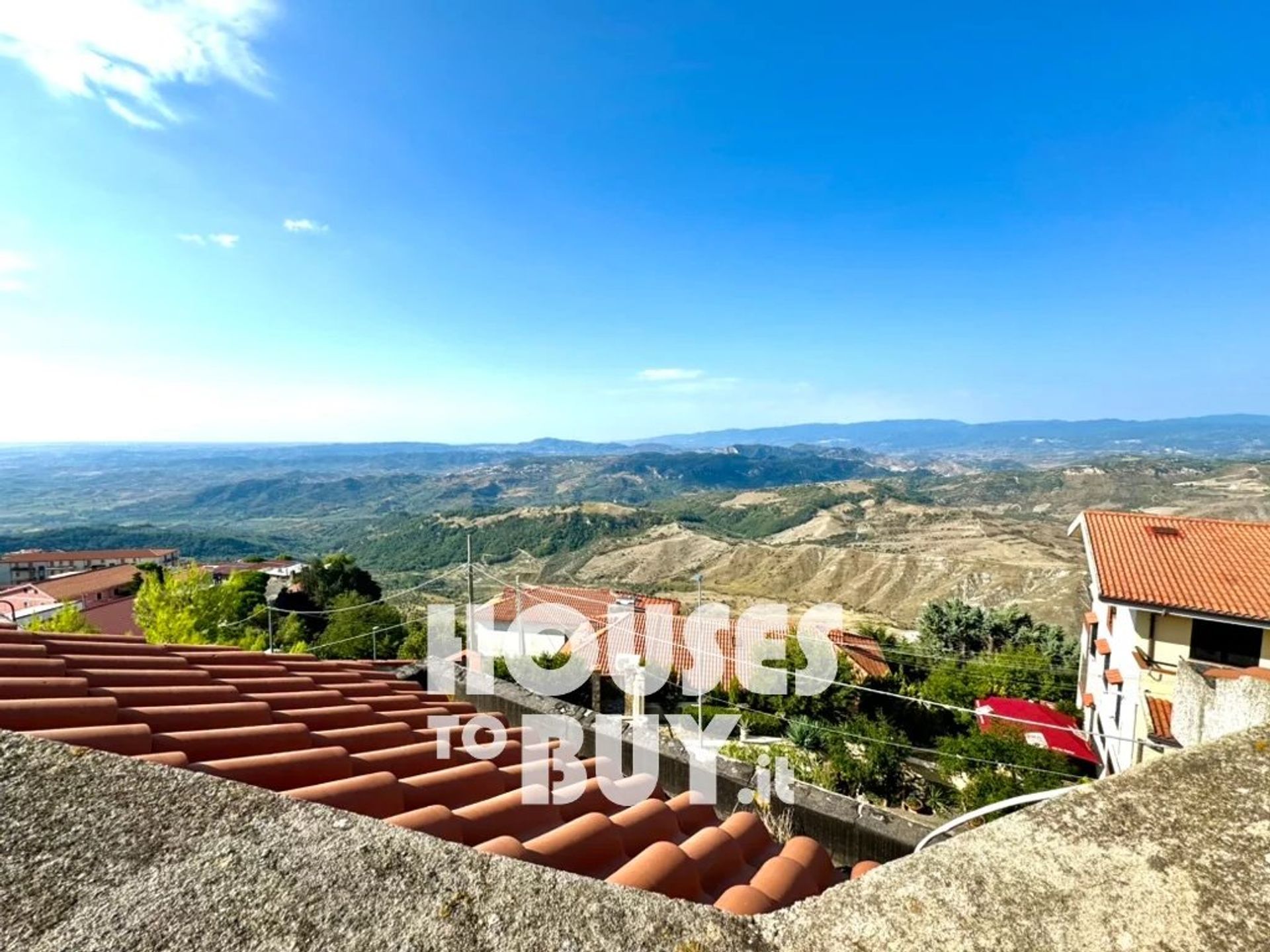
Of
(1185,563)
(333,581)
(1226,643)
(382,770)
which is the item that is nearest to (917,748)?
(1226,643)

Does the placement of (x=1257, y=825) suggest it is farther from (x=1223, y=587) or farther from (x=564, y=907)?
(x=1223, y=587)

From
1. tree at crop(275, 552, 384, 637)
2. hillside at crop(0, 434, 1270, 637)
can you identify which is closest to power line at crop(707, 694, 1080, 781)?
tree at crop(275, 552, 384, 637)

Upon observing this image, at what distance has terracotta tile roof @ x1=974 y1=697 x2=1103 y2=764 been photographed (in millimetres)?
11570

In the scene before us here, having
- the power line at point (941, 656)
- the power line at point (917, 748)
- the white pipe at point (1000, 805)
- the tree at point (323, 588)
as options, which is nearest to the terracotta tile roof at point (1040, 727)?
the power line at point (917, 748)

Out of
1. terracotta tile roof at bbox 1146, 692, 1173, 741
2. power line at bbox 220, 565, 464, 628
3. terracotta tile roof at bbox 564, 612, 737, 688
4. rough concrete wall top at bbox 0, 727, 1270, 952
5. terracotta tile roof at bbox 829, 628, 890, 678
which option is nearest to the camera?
rough concrete wall top at bbox 0, 727, 1270, 952

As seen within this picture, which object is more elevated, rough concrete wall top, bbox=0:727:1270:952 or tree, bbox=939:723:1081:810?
rough concrete wall top, bbox=0:727:1270:952

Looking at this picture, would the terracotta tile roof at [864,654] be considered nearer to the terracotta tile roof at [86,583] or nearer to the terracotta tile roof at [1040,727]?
the terracotta tile roof at [1040,727]

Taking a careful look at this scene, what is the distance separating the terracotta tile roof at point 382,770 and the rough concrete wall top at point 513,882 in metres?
0.39

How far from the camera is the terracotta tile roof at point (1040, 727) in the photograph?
11.6m

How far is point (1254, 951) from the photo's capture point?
95 centimetres

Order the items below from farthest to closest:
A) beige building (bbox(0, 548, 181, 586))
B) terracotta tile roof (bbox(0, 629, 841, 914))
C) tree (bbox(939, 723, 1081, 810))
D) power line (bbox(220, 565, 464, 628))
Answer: beige building (bbox(0, 548, 181, 586)) → power line (bbox(220, 565, 464, 628)) → tree (bbox(939, 723, 1081, 810)) → terracotta tile roof (bbox(0, 629, 841, 914))

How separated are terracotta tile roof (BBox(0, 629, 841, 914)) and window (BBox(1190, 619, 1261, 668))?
12.2 metres

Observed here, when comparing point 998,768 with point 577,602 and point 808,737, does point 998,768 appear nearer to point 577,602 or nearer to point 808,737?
point 808,737

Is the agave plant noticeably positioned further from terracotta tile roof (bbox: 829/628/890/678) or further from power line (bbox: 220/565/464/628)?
power line (bbox: 220/565/464/628)
